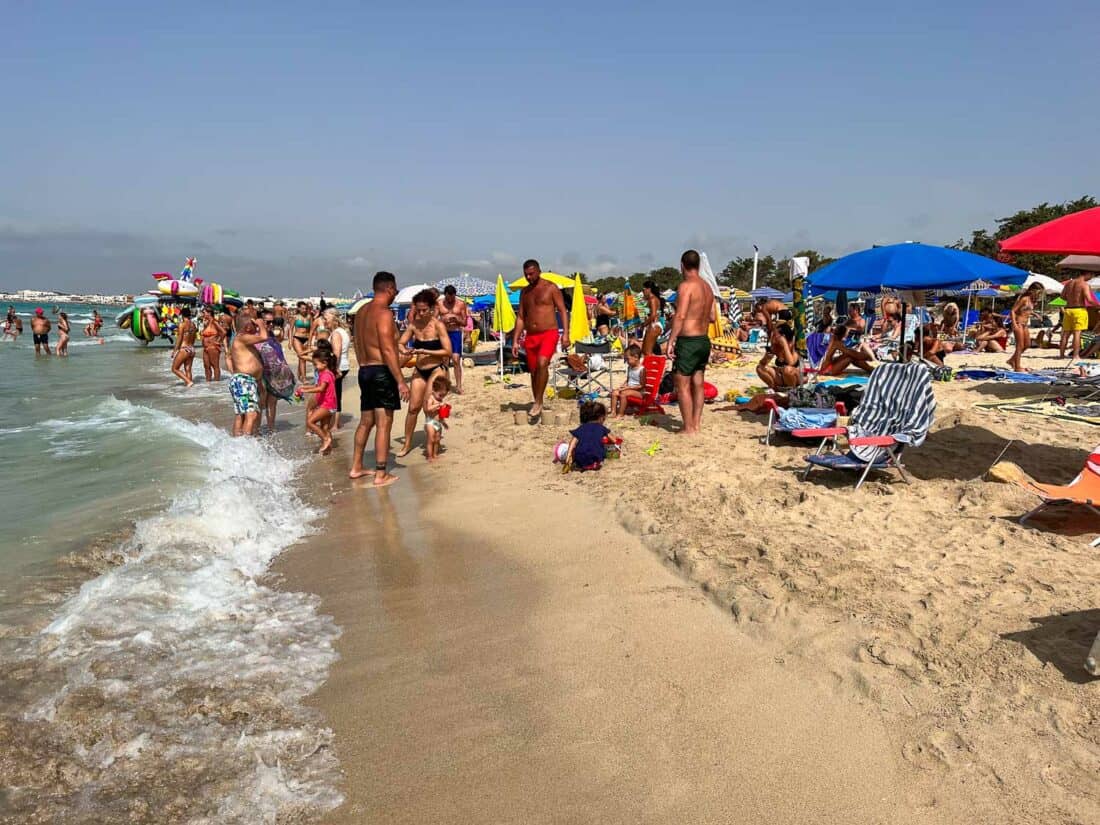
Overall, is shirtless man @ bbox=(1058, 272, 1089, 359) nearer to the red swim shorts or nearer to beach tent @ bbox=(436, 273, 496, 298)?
the red swim shorts

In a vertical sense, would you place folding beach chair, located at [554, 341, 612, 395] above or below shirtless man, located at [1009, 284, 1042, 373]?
below

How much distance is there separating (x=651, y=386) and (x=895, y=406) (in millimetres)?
2930

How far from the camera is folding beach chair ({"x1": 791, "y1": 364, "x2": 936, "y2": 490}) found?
15.7ft

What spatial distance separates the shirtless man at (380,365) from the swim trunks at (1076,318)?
11.2 metres

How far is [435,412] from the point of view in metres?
6.61

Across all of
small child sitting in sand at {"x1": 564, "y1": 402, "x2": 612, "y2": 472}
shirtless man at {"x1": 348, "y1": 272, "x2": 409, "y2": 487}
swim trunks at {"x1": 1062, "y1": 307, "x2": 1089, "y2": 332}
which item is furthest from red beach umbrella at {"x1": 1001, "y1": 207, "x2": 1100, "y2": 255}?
swim trunks at {"x1": 1062, "y1": 307, "x2": 1089, "y2": 332}

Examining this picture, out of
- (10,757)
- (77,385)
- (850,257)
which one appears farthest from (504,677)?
(77,385)

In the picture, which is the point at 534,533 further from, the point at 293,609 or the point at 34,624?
the point at 34,624

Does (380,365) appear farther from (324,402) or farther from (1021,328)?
(1021,328)

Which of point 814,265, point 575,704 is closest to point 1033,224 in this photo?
point 814,265

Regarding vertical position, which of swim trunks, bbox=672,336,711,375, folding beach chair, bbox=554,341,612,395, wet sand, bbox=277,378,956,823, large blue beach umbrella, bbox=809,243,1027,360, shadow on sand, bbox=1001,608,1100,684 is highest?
large blue beach umbrella, bbox=809,243,1027,360

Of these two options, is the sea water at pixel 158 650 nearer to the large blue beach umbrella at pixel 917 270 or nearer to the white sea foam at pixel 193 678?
the white sea foam at pixel 193 678

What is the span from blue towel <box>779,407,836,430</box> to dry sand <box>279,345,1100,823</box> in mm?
1095

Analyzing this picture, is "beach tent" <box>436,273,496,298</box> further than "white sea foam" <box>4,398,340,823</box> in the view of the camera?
Yes
